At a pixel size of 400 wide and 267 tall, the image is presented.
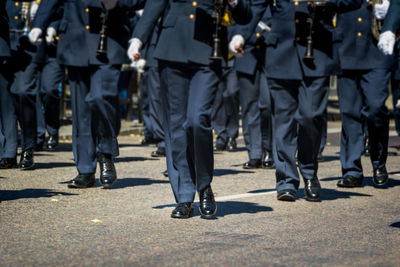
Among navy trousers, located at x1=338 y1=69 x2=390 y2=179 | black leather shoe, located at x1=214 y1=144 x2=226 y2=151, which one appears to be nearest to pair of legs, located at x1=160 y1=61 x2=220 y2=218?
navy trousers, located at x1=338 y1=69 x2=390 y2=179

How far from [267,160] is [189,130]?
158 inches

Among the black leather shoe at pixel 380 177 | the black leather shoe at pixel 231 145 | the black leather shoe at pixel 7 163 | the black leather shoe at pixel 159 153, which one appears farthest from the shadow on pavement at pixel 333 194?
the black leather shoe at pixel 231 145

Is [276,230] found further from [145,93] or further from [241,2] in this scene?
[145,93]

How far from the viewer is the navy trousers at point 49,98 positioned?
10.8 m

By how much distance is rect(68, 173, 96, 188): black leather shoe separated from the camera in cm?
691

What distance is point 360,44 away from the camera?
753 centimetres

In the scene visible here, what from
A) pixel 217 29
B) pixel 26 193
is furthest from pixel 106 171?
pixel 217 29

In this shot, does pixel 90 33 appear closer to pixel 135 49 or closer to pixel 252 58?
pixel 135 49

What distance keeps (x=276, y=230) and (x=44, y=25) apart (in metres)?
3.52

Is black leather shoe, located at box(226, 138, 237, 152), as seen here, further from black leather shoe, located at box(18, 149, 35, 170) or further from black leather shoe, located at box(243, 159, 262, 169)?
black leather shoe, located at box(18, 149, 35, 170)

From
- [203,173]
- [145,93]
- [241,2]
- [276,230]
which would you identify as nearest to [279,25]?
[241,2]

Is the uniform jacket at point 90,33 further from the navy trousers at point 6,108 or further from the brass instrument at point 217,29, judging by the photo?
the navy trousers at point 6,108

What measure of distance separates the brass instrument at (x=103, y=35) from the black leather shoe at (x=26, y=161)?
6.52 feet

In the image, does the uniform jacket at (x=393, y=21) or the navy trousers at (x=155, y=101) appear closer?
the uniform jacket at (x=393, y=21)
